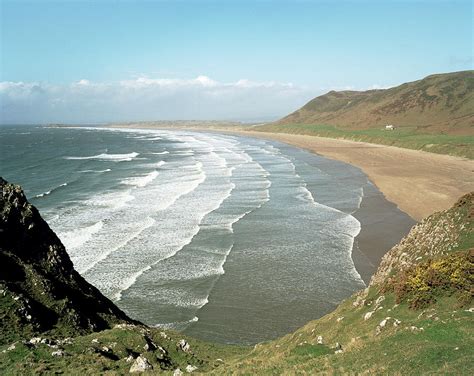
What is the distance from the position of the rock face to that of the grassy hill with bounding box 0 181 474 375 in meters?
0.10

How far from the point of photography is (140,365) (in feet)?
44.3

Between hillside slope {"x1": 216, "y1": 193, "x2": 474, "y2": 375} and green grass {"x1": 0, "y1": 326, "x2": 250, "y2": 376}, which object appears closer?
hillside slope {"x1": 216, "y1": 193, "x2": 474, "y2": 375}

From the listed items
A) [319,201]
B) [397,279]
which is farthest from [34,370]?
[319,201]

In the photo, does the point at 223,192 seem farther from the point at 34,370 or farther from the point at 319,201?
the point at 34,370

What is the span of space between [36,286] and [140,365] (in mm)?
5787

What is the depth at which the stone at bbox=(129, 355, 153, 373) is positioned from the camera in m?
13.4

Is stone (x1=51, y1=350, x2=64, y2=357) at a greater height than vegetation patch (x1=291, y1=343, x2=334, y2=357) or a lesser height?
greater

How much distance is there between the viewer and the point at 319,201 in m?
51.9

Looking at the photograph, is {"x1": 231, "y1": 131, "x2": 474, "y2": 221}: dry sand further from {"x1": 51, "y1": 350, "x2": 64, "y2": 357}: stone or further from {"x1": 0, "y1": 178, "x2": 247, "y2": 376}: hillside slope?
{"x1": 51, "y1": 350, "x2": 64, "y2": 357}: stone

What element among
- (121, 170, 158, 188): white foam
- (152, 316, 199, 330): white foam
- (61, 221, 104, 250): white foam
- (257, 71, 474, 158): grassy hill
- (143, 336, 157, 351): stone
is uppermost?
(257, 71, 474, 158): grassy hill

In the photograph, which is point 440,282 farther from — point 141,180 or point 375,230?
point 141,180

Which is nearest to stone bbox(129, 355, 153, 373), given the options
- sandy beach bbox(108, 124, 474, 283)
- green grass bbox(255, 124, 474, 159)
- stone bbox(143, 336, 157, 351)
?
stone bbox(143, 336, 157, 351)

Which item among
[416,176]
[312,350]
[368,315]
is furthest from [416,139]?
[312,350]

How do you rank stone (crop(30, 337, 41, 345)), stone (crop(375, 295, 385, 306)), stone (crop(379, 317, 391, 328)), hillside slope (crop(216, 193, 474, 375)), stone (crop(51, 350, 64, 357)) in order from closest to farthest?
hillside slope (crop(216, 193, 474, 375))
stone (crop(51, 350, 64, 357))
stone (crop(30, 337, 41, 345))
stone (crop(379, 317, 391, 328))
stone (crop(375, 295, 385, 306))
